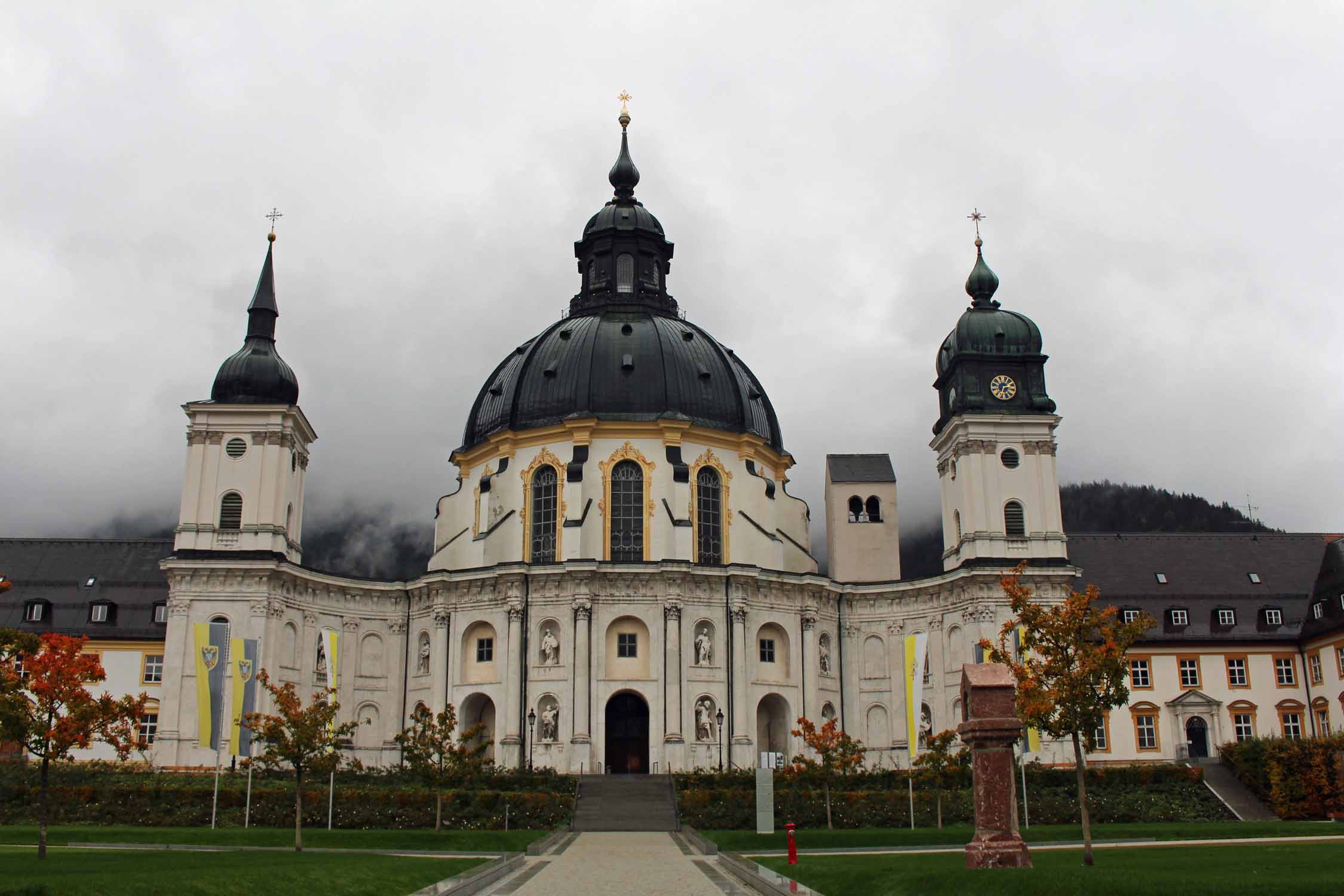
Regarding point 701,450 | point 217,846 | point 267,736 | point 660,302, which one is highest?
point 660,302

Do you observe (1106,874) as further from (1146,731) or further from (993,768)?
(1146,731)

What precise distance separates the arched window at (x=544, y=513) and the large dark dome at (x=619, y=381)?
9.74 feet

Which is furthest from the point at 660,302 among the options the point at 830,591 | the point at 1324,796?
the point at 1324,796

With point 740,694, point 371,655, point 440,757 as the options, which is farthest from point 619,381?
point 440,757

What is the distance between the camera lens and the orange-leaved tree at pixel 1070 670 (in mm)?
31562

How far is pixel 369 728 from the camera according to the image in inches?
2677

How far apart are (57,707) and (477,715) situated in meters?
34.0

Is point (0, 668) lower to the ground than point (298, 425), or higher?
lower

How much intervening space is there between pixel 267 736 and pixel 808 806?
19.8 meters

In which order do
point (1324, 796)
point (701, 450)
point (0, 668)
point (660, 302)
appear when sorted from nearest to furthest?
point (0, 668) → point (1324, 796) → point (701, 450) → point (660, 302)

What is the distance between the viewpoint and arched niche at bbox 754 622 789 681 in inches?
2648

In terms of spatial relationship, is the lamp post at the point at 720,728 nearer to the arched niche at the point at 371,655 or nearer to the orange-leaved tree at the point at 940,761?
the orange-leaved tree at the point at 940,761

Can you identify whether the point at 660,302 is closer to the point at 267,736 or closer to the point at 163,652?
the point at 163,652

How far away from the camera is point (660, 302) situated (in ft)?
270
